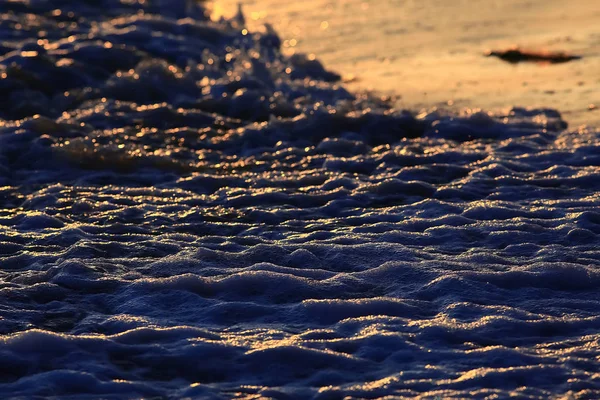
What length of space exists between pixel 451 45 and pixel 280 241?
16.3ft

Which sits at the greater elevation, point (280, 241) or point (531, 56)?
point (531, 56)

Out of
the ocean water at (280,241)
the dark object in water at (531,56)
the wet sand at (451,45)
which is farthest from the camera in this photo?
the dark object in water at (531,56)

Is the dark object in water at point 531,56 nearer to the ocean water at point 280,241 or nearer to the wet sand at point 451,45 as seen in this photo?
the wet sand at point 451,45

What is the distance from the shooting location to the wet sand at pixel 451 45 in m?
8.30

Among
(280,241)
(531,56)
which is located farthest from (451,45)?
(280,241)

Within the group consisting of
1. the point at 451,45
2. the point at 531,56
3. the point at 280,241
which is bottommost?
the point at 280,241

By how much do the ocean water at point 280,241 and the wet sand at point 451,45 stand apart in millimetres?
449

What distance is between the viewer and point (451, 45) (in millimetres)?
9750

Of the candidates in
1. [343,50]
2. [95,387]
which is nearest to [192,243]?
[95,387]

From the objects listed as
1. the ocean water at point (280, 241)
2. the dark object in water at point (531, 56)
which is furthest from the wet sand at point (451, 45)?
the ocean water at point (280, 241)

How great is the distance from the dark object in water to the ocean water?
4.48ft

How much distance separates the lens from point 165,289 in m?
4.77

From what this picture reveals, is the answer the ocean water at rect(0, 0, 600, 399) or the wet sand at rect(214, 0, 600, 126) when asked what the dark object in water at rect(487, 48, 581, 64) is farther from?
the ocean water at rect(0, 0, 600, 399)

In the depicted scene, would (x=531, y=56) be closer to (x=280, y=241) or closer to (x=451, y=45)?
(x=451, y=45)
